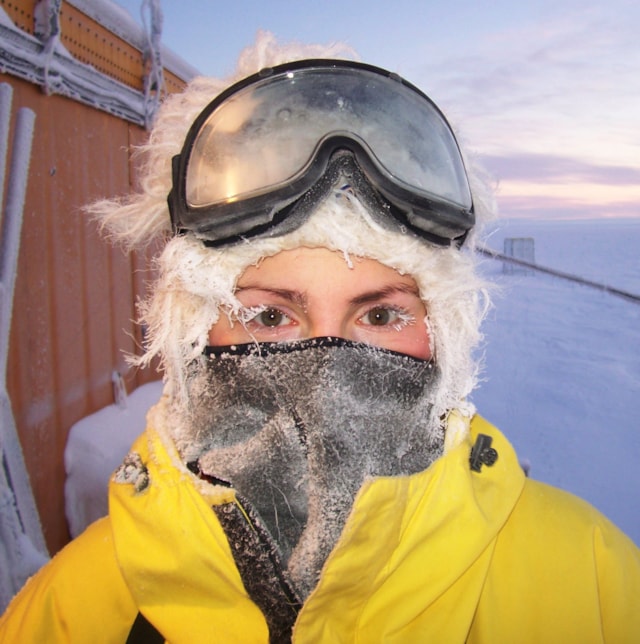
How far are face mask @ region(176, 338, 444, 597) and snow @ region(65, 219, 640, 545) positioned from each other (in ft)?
1.25

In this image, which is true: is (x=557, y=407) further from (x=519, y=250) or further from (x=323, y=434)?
(x=519, y=250)

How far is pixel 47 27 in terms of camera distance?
9.36ft

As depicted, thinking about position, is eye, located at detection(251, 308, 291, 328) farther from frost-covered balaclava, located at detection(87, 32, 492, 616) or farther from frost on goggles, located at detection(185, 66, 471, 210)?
frost on goggles, located at detection(185, 66, 471, 210)

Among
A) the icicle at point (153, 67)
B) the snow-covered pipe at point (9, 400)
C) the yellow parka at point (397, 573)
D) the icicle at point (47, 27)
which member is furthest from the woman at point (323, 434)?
the icicle at point (153, 67)

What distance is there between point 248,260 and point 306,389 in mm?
383

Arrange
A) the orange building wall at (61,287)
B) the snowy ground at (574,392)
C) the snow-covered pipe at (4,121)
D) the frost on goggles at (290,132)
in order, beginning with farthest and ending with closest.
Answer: the snowy ground at (574,392), the orange building wall at (61,287), the snow-covered pipe at (4,121), the frost on goggles at (290,132)

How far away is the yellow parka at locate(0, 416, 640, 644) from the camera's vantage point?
3.79 ft

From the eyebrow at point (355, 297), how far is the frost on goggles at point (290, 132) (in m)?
0.25

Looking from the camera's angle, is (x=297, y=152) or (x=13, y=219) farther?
(x=13, y=219)

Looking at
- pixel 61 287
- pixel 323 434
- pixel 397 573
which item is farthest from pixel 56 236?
pixel 397 573

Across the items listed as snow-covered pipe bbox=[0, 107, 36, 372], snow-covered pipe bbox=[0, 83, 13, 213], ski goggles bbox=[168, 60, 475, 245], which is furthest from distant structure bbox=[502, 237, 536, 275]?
ski goggles bbox=[168, 60, 475, 245]

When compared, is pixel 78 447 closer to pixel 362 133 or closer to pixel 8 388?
pixel 8 388

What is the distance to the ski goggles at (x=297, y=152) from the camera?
51.9 inches

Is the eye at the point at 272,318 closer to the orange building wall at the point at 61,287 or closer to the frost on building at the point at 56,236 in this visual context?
the frost on building at the point at 56,236
